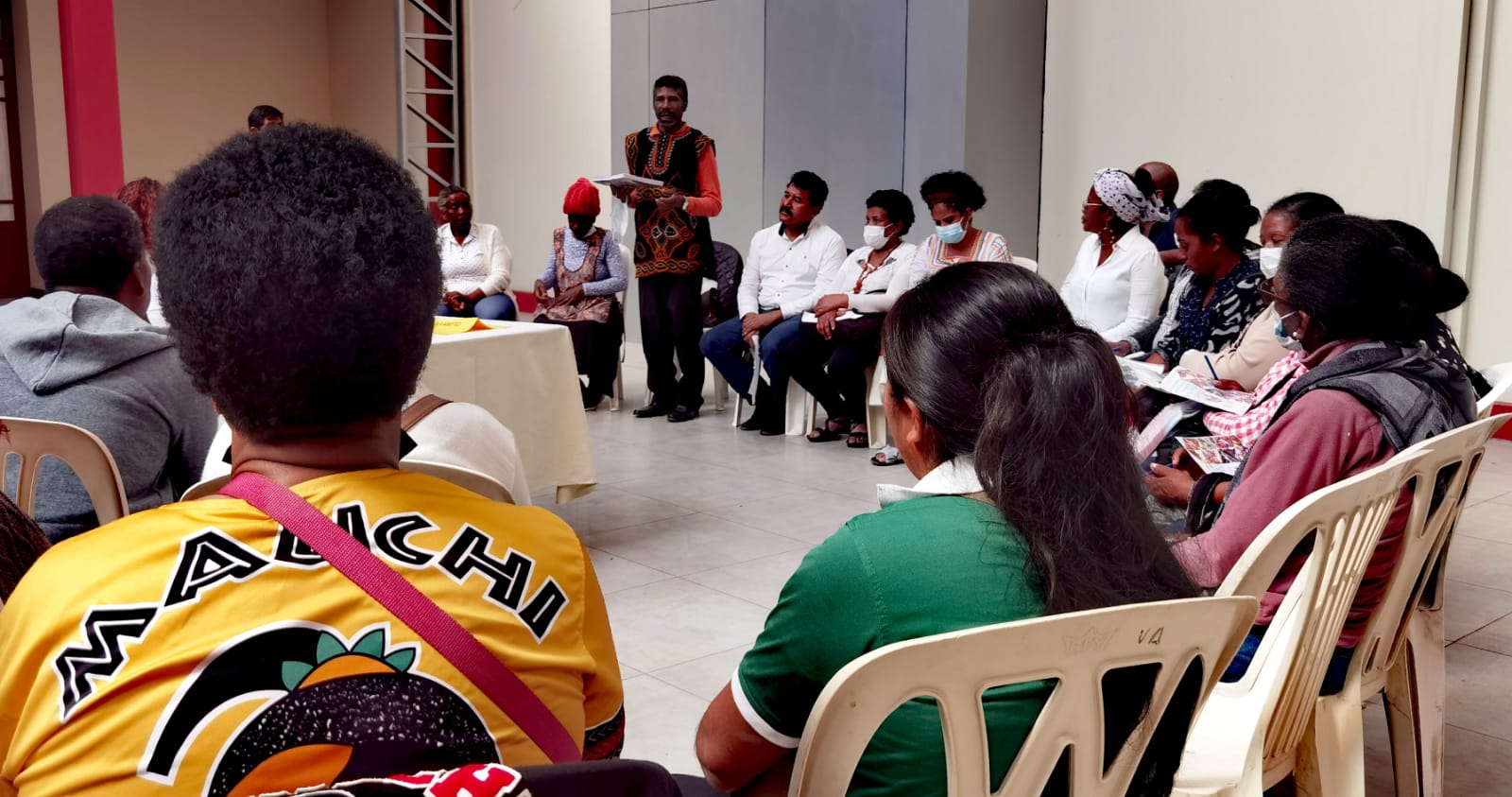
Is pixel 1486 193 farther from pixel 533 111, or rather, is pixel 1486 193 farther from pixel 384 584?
pixel 533 111

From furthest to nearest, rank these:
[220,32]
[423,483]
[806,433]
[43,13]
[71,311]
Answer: [220,32], [43,13], [806,433], [71,311], [423,483]

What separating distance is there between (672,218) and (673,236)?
0.09m

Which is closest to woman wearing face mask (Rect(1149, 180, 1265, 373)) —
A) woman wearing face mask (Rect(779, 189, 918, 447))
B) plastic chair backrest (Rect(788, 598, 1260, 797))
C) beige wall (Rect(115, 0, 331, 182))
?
woman wearing face mask (Rect(779, 189, 918, 447))

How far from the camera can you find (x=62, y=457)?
6.84 ft

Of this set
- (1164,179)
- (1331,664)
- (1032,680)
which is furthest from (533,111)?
(1032,680)

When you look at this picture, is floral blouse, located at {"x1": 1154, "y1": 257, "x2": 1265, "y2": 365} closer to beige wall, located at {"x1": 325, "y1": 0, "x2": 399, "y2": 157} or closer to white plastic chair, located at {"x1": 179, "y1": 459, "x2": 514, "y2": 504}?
white plastic chair, located at {"x1": 179, "y1": 459, "x2": 514, "y2": 504}

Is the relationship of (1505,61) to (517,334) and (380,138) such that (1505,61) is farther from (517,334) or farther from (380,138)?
(380,138)

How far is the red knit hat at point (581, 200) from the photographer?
636cm

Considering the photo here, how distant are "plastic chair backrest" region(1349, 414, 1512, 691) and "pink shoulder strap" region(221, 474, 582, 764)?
125 cm

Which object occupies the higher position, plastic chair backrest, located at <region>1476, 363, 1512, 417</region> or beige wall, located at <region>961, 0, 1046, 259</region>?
beige wall, located at <region>961, 0, 1046, 259</region>

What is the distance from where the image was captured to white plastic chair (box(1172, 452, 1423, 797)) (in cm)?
147

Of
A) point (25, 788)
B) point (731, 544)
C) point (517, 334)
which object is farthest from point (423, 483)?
point (731, 544)

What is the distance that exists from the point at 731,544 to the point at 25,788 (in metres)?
3.25

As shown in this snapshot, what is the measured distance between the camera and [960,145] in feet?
22.1
